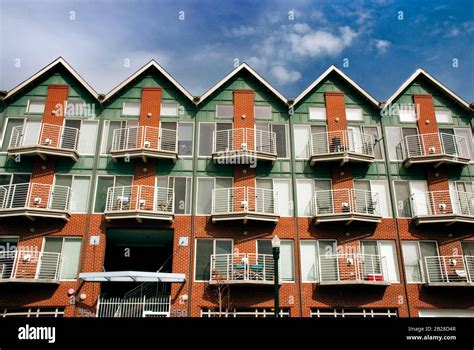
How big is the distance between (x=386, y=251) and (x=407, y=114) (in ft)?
28.6

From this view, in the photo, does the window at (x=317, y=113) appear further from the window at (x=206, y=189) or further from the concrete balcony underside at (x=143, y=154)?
the concrete balcony underside at (x=143, y=154)

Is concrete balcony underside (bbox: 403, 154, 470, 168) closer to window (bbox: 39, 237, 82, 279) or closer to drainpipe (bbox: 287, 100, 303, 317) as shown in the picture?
drainpipe (bbox: 287, 100, 303, 317)

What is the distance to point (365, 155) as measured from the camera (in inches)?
850

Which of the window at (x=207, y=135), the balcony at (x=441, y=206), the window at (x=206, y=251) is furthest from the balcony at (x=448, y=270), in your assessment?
the window at (x=207, y=135)

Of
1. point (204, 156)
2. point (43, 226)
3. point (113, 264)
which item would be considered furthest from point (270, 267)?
point (43, 226)

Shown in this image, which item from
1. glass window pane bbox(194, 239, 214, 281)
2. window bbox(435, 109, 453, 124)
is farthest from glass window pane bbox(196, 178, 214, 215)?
window bbox(435, 109, 453, 124)

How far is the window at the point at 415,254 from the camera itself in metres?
20.2

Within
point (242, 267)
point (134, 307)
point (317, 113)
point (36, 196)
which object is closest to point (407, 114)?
point (317, 113)

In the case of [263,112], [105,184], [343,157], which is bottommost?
[105,184]

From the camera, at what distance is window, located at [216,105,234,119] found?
2350cm

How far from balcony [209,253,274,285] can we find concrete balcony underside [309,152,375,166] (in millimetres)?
6039

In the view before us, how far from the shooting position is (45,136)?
21.7m

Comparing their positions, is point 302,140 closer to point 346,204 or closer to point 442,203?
point 346,204

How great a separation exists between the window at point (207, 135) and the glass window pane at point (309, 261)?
7534 mm
